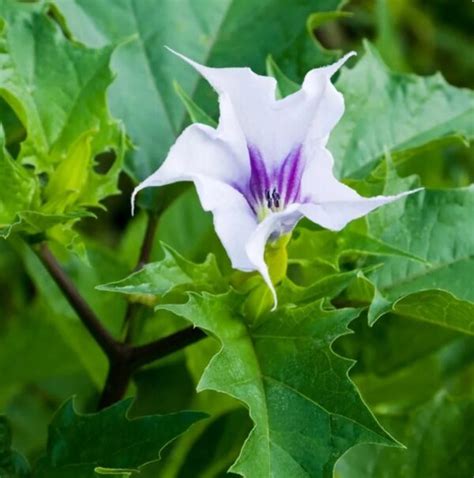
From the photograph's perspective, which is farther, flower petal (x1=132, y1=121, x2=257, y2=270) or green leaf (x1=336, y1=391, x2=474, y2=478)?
green leaf (x1=336, y1=391, x2=474, y2=478)

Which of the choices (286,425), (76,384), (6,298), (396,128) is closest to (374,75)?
(396,128)

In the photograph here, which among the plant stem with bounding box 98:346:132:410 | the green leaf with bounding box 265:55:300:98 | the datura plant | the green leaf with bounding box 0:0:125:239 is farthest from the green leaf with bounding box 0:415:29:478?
the green leaf with bounding box 265:55:300:98

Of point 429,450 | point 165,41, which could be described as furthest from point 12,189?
point 429,450

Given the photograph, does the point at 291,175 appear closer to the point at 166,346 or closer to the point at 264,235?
the point at 264,235

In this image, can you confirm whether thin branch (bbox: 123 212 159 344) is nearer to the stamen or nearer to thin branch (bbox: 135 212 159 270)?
thin branch (bbox: 135 212 159 270)

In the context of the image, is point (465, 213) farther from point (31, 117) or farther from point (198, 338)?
point (31, 117)
